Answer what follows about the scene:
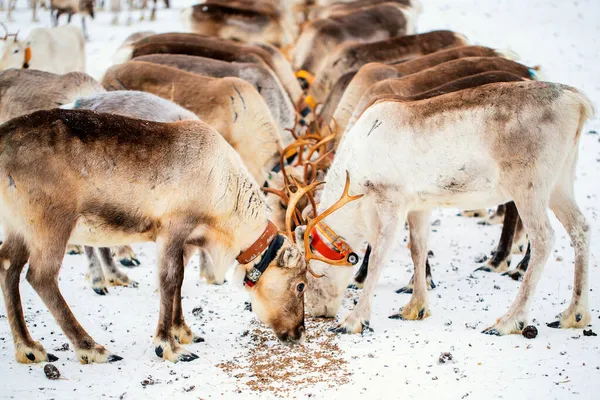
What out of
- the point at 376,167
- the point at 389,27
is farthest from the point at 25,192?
the point at 389,27

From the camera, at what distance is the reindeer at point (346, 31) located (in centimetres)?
1363

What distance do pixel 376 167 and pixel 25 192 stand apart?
94.5 inches

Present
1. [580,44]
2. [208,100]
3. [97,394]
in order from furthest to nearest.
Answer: [580,44]
[208,100]
[97,394]

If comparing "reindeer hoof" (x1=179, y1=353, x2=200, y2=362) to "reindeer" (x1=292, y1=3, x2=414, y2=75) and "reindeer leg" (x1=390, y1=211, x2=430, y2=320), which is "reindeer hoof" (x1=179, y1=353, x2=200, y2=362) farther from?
"reindeer" (x1=292, y1=3, x2=414, y2=75)

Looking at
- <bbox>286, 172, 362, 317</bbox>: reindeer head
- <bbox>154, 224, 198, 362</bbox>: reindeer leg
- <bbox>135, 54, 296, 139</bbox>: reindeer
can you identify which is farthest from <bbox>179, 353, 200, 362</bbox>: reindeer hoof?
<bbox>135, 54, 296, 139</bbox>: reindeer

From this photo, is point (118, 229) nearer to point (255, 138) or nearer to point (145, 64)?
point (255, 138)

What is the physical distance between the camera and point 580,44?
16.0m

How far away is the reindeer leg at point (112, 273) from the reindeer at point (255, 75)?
11.1 feet

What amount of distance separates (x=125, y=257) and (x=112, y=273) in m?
0.64

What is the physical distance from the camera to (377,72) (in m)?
8.63

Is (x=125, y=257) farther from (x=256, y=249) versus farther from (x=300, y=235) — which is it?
(x=256, y=249)

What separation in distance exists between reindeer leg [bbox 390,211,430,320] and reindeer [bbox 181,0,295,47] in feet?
31.5

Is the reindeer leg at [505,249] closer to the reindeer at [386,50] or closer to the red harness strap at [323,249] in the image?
the red harness strap at [323,249]

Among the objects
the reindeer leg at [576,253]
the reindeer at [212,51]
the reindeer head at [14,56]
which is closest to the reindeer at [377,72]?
the reindeer at [212,51]
